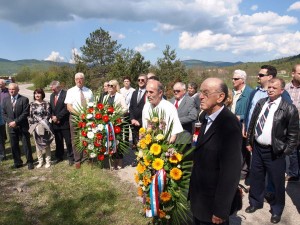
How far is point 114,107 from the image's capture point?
21.2ft

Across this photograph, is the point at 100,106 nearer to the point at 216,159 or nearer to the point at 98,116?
the point at 98,116

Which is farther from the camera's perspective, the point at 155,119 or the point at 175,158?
the point at 155,119

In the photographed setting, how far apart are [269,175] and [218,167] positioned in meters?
2.16

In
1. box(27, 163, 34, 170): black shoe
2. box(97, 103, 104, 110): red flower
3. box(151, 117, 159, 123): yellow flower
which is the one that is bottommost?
box(27, 163, 34, 170): black shoe

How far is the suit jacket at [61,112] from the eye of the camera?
22.1ft

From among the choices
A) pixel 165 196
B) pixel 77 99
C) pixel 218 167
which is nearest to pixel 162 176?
pixel 165 196

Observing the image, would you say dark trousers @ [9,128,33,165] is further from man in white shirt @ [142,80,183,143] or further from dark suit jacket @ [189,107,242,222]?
dark suit jacket @ [189,107,242,222]

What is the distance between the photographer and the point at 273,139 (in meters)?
3.95

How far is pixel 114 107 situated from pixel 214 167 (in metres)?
4.28

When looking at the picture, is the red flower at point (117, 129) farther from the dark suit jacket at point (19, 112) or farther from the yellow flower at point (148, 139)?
the yellow flower at point (148, 139)

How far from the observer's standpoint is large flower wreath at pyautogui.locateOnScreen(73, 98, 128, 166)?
6.09 m

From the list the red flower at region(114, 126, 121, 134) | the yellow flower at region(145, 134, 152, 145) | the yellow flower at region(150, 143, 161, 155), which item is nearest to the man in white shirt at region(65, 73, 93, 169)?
the red flower at region(114, 126, 121, 134)

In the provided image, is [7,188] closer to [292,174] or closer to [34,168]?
[34,168]

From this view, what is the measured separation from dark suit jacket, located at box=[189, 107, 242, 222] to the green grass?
1914mm
